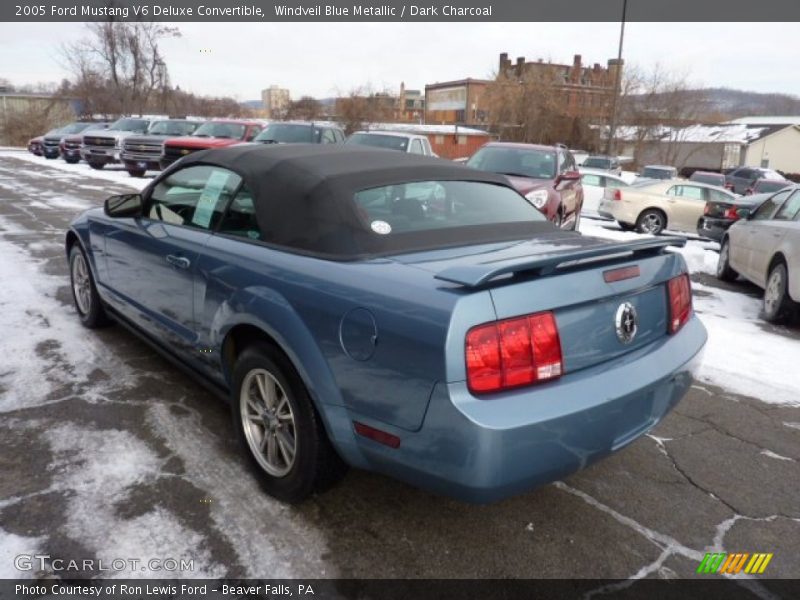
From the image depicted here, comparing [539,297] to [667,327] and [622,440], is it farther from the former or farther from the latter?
[667,327]

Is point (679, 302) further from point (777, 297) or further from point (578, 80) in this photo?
point (578, 80)

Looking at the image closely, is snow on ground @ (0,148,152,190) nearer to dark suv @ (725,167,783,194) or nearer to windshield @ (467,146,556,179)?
windshield @ (467,146,556,179)

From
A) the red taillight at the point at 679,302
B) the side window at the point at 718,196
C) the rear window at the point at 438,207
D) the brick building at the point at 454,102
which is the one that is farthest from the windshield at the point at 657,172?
the brick building at the point at 454,102

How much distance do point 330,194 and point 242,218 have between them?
0.60m

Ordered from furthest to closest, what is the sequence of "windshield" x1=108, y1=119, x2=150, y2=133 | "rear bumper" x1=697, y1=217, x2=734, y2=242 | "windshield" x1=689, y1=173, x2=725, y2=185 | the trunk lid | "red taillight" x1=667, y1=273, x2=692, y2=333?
"windshield" x1=689, y1=173, x2=725, y2=185, "windshield" x1=108, y1=119, x2=150, y2=133, "rear bumper" x1=697, y1=217, x2=734, y2=242, "red taillight" x1=667, y1=273, x2=692, y2=333, the trunk lid

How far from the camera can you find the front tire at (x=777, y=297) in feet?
20.5

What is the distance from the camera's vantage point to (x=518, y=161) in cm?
996

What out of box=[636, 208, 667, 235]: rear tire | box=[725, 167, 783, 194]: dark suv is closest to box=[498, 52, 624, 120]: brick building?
box=[725, 167, 783, 194]: dark suv

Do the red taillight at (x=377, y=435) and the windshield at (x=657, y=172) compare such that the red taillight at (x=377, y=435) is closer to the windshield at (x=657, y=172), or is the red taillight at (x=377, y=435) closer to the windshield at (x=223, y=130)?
the windshield at (x=223, y=130)

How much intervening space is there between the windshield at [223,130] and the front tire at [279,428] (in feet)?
51.1

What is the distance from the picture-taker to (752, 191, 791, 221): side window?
7.43m

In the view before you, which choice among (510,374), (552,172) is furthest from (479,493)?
(552,172)

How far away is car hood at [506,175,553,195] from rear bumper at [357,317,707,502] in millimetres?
6564

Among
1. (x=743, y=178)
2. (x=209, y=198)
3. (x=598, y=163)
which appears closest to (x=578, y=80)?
(x=743, y=178)
